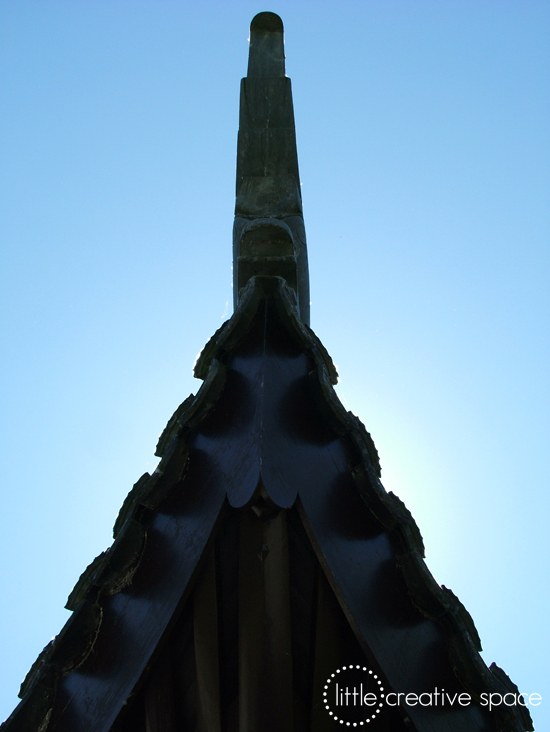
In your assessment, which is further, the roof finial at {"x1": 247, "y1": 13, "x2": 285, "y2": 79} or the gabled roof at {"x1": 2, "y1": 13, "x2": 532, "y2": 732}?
the roof finial at {"x1": 247, "y1": 13, "x2": 285, "y2": 79}

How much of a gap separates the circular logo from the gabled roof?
0.05 metres

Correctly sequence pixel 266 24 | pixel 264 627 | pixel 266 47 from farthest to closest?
pixel 266 24, pixel 266 47, pixel 264 627

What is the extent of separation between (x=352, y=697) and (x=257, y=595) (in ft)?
2.29

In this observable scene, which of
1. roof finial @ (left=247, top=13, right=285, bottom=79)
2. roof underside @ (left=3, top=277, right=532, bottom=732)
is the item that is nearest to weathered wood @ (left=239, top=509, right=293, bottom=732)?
roof underside @ (left=3, top=277, right=532, bottom=732)

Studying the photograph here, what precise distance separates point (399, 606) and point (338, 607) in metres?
0.33

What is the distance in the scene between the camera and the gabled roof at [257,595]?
3549 mm

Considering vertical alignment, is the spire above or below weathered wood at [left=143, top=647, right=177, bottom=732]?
above

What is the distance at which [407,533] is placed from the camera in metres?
3.89

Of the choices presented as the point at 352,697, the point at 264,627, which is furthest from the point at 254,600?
the point at 352,697

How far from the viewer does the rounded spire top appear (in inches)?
352

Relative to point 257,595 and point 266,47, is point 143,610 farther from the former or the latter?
point 266,47

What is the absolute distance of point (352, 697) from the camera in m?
3.66

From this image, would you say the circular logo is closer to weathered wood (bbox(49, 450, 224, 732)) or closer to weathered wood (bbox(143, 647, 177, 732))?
weathered wood (bbox(143, 647, 177, 732))

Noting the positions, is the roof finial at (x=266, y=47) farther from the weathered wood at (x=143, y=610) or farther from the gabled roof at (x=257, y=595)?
the weathered wood at (x=143, y=610)
